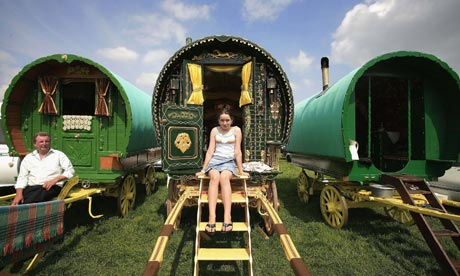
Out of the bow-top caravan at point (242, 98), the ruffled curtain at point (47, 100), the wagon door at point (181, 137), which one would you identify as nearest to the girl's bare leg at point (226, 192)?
the bow-top caravan at point (242, 98)

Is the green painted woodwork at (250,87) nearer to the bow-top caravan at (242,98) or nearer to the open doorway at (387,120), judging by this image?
the bow-top caravan at (242,98)

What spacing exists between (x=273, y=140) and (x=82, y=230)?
4.69 meters

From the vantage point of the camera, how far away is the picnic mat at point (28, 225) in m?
2.69

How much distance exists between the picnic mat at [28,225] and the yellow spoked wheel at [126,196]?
230 centimetres

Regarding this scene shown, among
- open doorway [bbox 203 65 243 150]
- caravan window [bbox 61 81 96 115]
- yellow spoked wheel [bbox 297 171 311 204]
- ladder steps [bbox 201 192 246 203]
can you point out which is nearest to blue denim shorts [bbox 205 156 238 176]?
ladder steps [bbox 201 192 246 203]

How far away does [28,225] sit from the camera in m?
3.01

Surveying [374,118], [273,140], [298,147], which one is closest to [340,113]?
[273,140]

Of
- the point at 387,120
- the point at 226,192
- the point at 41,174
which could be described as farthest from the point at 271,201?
the point at 387,120

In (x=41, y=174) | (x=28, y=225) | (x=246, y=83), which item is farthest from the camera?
(x=246, y=83)

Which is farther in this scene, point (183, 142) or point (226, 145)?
point (183, 142)

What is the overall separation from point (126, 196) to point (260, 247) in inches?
154

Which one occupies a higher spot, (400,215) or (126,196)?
(126,196)

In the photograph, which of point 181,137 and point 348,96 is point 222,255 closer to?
point 181,137

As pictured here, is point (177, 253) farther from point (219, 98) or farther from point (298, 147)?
point (219, 98)
